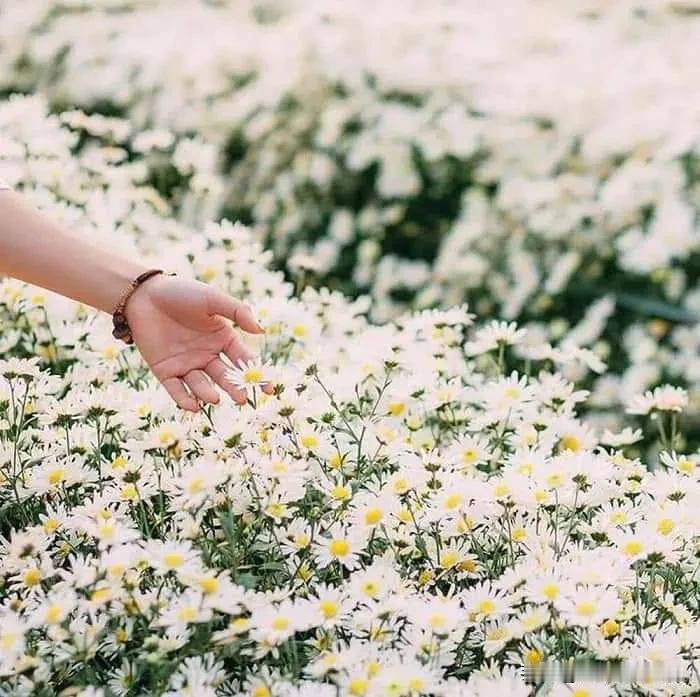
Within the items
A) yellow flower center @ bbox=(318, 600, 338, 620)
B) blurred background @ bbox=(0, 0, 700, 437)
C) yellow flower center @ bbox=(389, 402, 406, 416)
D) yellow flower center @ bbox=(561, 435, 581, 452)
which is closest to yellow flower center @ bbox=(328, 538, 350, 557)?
yellow flower center @ bbox=(318, 600, 338, 620)

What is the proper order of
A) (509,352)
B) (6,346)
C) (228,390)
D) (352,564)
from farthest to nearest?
(509,352), (6,346), (228,390), (352,564)

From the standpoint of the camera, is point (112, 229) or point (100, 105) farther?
point (100, 105)

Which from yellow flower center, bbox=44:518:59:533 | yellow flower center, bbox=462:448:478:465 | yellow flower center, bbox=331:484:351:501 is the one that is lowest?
yellow flower center, bbox=462:448:478:465

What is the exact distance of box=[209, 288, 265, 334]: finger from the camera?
1.85 meters

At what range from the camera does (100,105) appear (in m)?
4.88

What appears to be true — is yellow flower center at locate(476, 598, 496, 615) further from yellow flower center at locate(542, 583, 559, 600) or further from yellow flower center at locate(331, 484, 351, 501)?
yellow flower center at locate(331, 484, 351, 501)

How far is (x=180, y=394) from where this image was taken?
1867 millimetres

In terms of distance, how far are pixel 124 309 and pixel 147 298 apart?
42mm

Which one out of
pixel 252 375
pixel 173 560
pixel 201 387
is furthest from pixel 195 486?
pixel 201 387

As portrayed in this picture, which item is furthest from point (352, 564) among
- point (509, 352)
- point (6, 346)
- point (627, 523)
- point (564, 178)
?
point (564, 178)

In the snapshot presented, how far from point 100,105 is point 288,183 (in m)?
1.06

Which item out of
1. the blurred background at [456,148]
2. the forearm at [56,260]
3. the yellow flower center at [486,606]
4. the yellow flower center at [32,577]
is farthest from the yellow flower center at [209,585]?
the blurred background at [456,148]

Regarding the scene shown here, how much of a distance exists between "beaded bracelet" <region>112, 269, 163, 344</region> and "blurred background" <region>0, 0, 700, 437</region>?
4.83ft

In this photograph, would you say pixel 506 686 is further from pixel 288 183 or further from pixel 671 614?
pixel 288 183
